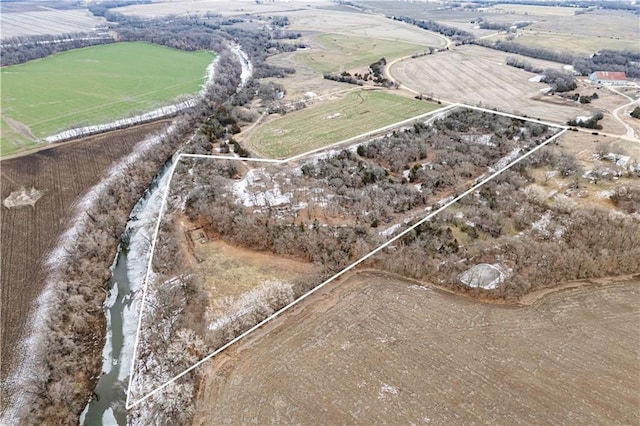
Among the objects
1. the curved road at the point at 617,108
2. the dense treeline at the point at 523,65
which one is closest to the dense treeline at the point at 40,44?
the curved road at the point at 617,108

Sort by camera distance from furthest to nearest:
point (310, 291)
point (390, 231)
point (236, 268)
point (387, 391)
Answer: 1. point (390, 231)
2. point (236, 268)
3. point (310, 291)
4. point (387, 391)

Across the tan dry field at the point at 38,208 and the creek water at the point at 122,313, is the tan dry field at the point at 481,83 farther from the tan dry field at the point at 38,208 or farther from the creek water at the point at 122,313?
the creek water at the point at 122,313

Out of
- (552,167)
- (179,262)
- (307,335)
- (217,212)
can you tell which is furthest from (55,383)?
(552,167)

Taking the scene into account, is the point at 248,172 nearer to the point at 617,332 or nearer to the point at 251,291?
the point at 251,291

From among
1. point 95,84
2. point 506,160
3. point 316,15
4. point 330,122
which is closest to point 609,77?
point 506,160

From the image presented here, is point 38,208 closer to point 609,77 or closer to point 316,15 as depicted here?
point 609,77
